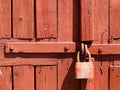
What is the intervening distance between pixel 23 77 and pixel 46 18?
1.10 feet

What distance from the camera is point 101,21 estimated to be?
1.85 metres

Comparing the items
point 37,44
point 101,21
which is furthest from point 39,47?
point 101,21

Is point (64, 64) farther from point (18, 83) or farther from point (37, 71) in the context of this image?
point (18, 83)

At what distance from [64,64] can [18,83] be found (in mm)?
268

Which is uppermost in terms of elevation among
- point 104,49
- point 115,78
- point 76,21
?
point 76,21

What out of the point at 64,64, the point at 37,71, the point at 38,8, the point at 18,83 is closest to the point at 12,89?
the point at 18,83

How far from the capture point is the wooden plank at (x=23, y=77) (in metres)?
1.79

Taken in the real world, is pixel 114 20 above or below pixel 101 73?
above

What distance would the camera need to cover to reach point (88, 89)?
1.83m

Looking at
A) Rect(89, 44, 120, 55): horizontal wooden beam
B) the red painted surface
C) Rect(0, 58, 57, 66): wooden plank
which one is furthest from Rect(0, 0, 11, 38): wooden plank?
Rect(89, 44, 120, 55): horizontal wooden beam

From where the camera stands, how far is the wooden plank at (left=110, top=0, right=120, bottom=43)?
1.85 m

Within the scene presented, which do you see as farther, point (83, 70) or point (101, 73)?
point (101, 73)

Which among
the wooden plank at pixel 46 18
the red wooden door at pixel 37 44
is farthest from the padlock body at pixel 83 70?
the wooden plank at pixel 46 18

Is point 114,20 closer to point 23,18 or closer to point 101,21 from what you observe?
point 101,21
